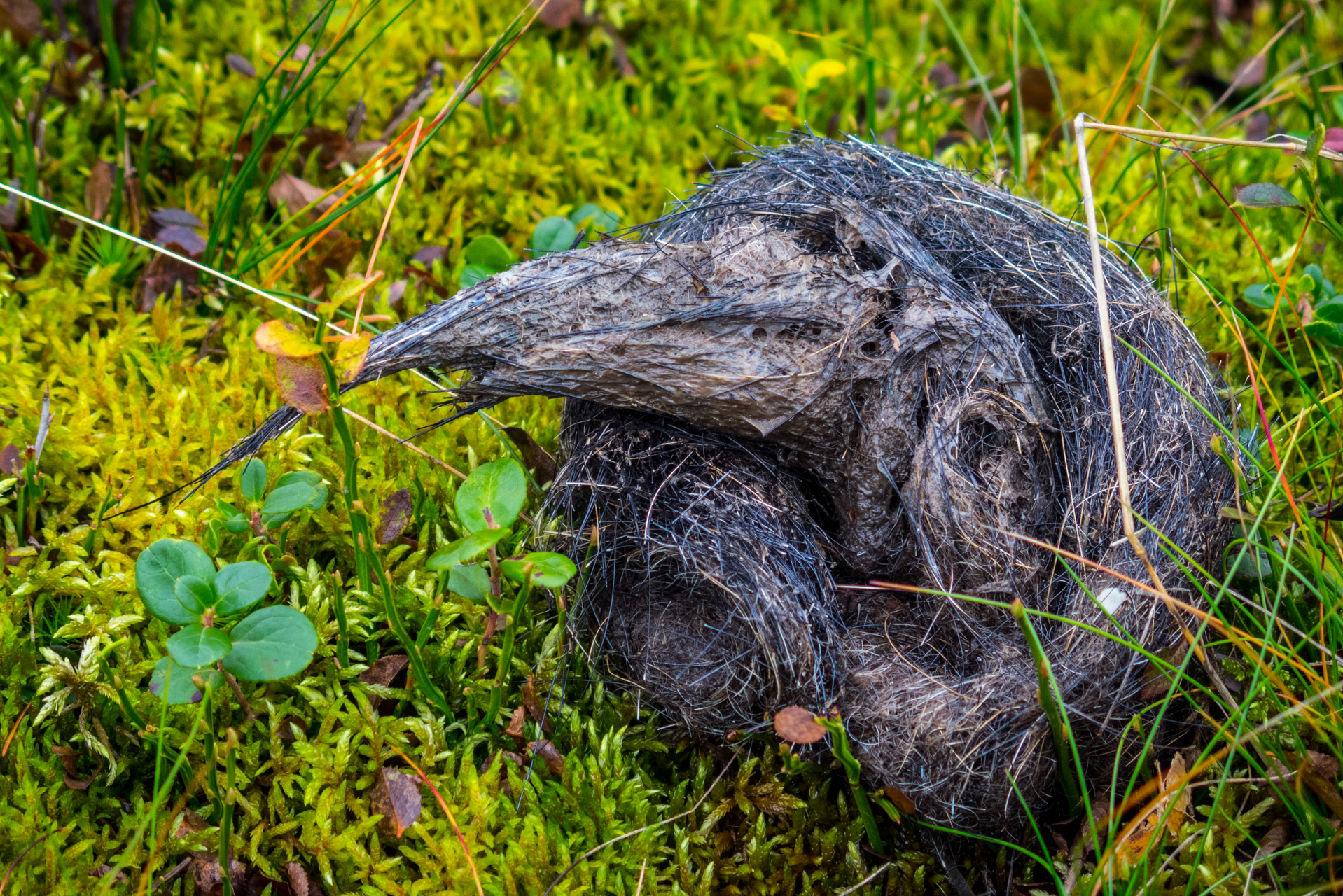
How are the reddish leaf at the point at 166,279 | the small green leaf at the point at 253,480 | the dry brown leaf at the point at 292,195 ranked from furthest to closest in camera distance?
the dry brown leaf at the point at 292,195, the reddish leaf at the point at 166,279, the small green leaf at the point at 253,480

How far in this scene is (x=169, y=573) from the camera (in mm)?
1261

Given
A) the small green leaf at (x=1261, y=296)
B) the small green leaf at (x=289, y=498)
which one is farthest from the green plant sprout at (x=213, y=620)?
the small green leaf at (x=1261, y=296)

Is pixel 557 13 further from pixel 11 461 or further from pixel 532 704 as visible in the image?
pixel 532 704

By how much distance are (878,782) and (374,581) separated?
87 centimetres

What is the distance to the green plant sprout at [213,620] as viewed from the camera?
1.21 meters

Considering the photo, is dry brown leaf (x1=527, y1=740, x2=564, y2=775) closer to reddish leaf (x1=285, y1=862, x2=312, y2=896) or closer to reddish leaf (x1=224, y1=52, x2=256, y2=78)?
reddish leaf (x1=285, y1=862, x2=312, y2=896)

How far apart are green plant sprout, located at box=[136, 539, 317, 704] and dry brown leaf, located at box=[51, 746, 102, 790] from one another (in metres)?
0.25

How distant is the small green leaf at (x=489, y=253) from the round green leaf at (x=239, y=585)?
31.0 inches

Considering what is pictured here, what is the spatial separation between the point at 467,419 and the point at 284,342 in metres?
0.73

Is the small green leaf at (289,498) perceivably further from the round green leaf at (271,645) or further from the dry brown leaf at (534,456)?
the dry brown leaf at (534,456)

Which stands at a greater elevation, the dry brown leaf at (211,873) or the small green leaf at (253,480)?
the small green leaf at (253,480)

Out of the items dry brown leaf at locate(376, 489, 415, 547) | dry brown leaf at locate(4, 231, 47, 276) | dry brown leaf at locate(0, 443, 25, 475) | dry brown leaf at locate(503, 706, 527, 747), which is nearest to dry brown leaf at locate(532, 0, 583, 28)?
dry brown leaf at locate(4, 231, 47, 276)

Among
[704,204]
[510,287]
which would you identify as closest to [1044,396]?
[704,204]

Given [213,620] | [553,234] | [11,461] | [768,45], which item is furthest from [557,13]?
[213,620]
